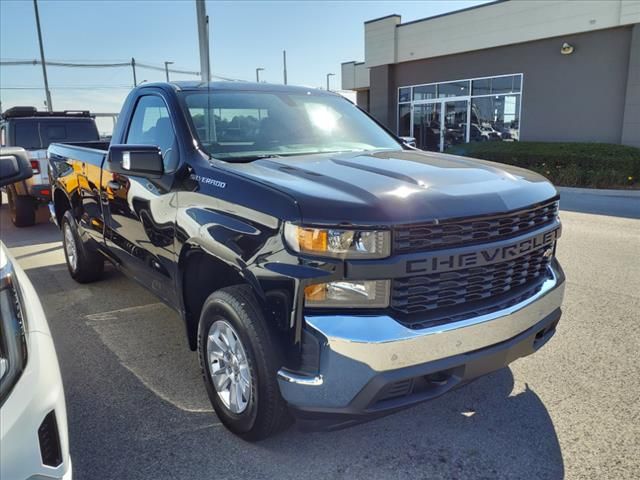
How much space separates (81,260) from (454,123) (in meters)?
17.3

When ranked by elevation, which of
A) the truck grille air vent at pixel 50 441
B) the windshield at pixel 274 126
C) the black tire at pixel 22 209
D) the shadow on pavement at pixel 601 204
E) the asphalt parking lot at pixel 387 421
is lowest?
the shadow on pavement at pixel 601 204

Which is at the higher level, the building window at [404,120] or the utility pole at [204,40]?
the utility pole at [204,40]

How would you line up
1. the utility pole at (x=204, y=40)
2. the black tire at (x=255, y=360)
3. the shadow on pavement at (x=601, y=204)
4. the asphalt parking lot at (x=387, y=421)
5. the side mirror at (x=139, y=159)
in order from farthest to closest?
the utility pole at (x=204, y=40)
the shadow on pavement at (x=601, y=204)
the side mirror at (x=139, y=159)
the asphalt parking lot at (x=387, y=421)
the black tire at (x=255, y=360)

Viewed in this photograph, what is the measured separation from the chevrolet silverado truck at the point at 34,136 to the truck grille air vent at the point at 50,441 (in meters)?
8.02

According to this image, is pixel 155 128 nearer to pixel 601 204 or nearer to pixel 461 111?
pixel 601 204

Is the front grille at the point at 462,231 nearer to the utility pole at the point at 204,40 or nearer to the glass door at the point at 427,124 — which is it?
the utility pole at the point at 204,40

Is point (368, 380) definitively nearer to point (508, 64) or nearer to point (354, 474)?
point (354, 474)

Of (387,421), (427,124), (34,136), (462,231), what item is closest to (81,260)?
(387,421)

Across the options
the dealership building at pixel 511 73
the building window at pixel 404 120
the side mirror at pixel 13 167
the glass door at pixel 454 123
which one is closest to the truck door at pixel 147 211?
the side mirror at pixel 13 167

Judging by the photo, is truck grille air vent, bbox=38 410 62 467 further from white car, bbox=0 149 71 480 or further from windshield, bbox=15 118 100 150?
windshield, bbox=15 118 100 150

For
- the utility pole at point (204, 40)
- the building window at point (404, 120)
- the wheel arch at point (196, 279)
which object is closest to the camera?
the wheel arch at point (196, 279)

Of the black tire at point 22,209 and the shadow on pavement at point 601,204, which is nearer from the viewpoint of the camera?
the black tire at point 22,209

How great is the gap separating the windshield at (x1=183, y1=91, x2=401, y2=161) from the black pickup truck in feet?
0.06

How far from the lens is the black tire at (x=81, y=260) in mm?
5457
